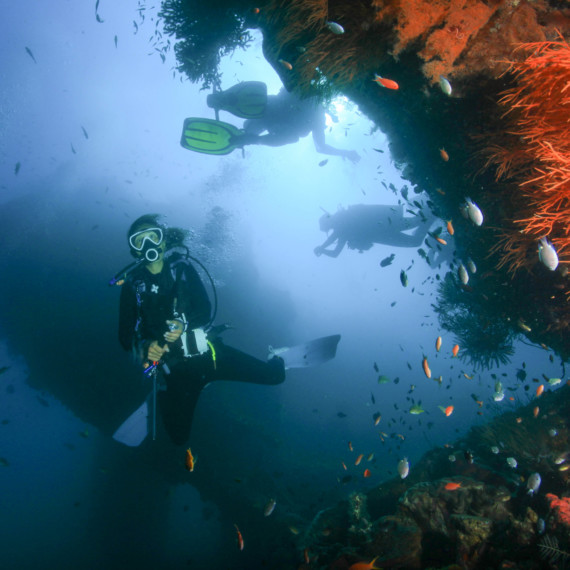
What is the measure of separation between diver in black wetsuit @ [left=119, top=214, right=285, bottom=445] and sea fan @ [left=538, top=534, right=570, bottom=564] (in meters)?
5.32

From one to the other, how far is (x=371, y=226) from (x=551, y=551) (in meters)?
12.4

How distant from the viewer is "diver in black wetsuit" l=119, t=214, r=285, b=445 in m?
5.20

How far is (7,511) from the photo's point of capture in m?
16.0

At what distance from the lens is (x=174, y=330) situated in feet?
15.9

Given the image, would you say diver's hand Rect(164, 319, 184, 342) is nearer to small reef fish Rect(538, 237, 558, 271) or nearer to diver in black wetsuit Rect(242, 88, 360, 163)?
small reef fish Rect(538, 237, 558, 271)

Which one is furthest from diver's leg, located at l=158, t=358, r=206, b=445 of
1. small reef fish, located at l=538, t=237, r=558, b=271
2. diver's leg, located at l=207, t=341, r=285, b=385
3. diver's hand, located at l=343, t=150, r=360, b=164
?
diver's hand, located at l=343, t=150, r=360, b=164

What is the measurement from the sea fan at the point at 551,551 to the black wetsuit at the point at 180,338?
4.99 m

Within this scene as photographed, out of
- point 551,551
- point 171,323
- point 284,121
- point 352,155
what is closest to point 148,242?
point 171,323

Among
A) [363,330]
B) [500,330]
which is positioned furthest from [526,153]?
[363,330]

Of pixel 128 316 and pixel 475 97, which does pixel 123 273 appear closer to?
pixel 128 316

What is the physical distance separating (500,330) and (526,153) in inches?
234

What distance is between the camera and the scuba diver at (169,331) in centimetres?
520

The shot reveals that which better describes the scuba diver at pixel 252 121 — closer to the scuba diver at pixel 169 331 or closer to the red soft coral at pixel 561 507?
the scuba diver at pixel 169 331

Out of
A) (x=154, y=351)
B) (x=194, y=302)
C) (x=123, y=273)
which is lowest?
(x=154, y=351)
